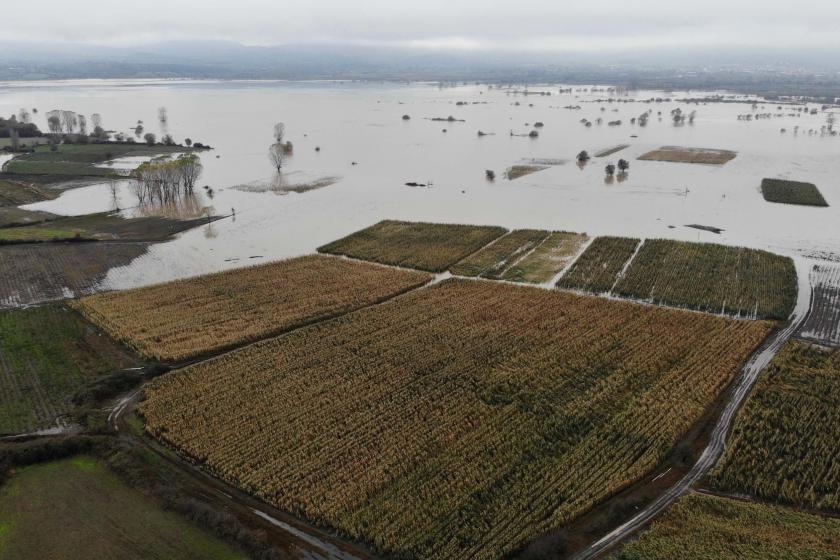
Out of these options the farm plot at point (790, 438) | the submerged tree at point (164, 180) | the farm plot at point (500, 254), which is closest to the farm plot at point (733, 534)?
the farm plot at point (790, 438)

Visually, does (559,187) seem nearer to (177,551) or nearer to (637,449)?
(637,449)

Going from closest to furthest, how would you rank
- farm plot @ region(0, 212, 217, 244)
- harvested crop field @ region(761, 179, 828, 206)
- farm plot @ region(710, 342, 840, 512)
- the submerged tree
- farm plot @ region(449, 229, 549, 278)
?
farm plot @ region(710, 342, 840, 512) → farm plot @ region(449, 229, 549, 278) → farm plot @ region(0, 212, 217, 244) → harvested crop field @ region(761, 179, 828, 206) → the submerged tree

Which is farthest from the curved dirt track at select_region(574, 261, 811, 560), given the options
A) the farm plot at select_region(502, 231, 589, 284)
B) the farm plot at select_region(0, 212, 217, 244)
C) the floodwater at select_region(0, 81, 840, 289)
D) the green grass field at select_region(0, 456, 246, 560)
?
the farm plot at select_region(0, 212, 217, 244)

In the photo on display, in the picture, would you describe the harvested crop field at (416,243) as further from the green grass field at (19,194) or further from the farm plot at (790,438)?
the green grass field at (19,194)

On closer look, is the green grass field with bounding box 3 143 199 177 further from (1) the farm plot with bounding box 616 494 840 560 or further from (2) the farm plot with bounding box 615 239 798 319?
(1) the farm plot with bounding box 616 494 840 560

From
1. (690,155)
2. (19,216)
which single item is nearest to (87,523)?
(19,216)
